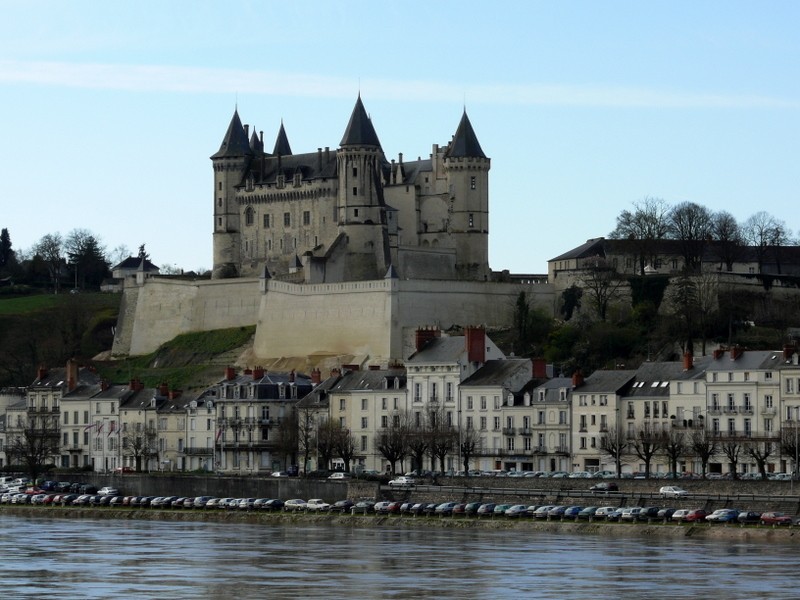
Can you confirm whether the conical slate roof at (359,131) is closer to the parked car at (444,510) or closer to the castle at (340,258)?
the castle at (340,258)

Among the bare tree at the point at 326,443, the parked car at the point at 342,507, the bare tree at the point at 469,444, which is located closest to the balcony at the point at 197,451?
the bare tree at the point at 326,443

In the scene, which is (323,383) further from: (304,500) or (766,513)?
(766,513)

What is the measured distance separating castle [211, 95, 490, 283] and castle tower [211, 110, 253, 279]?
62mm

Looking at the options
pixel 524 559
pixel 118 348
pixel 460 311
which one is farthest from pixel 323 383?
pixel 118 348

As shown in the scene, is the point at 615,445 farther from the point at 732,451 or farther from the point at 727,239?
the point at 727,239

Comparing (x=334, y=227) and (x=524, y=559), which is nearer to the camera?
(x=524, y=559)

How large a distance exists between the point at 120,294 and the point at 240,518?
76657 mm

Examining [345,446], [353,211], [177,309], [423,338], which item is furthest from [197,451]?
[177,309]

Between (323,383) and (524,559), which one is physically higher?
(323,383)

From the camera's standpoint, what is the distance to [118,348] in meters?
132

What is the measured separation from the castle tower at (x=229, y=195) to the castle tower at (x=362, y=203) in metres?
10.5

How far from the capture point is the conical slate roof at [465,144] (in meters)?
123

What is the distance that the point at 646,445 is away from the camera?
250 ft

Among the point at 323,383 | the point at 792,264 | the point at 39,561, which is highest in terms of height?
the point at 792,264
